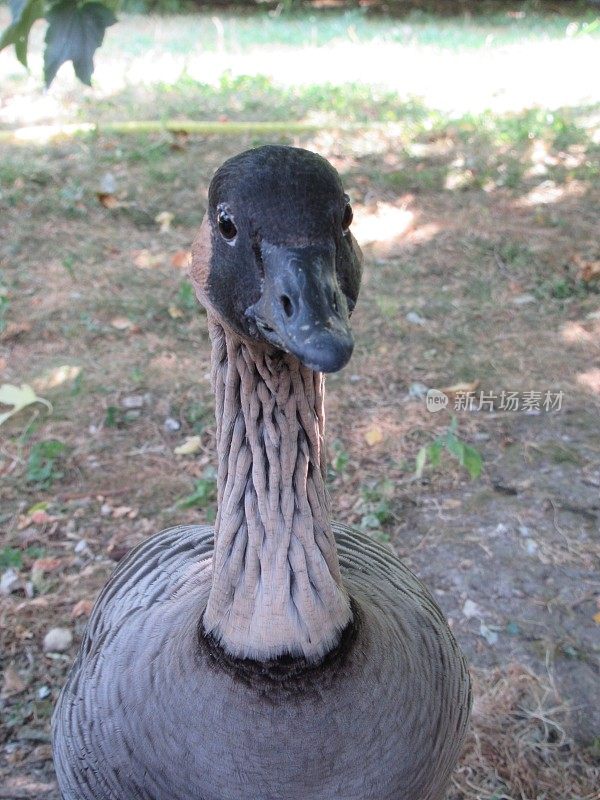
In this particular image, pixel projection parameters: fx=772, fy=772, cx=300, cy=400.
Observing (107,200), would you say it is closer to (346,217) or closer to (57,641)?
(57,641)

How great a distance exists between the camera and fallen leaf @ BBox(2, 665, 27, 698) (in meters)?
2.97

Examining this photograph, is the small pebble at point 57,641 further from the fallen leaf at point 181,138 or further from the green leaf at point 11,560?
the fallen leaf at point 181,138

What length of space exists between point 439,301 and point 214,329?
3.49m

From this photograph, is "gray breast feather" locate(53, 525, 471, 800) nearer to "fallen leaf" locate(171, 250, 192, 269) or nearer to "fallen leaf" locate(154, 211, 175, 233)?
"fallen leaf" locate(171, 250, 192, 269)

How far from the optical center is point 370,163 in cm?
662

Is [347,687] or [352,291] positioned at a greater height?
[352,291]

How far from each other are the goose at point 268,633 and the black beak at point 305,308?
0.01 meters

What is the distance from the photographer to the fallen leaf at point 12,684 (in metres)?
2.97

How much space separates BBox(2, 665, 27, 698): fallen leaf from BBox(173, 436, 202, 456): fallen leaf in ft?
4.44

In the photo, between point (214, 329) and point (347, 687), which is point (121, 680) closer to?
point (347, 687)

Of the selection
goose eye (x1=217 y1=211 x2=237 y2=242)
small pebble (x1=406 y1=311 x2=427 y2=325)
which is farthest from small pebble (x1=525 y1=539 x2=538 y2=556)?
goose eye (x1=217 y1=211 x2=237 y2=242)

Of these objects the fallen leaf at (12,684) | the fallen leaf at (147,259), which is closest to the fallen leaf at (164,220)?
the fallen leaf at (147,259)

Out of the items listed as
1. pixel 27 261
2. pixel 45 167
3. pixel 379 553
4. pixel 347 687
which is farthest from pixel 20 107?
pixel 347 687

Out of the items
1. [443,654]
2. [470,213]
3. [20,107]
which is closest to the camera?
[443,654]
